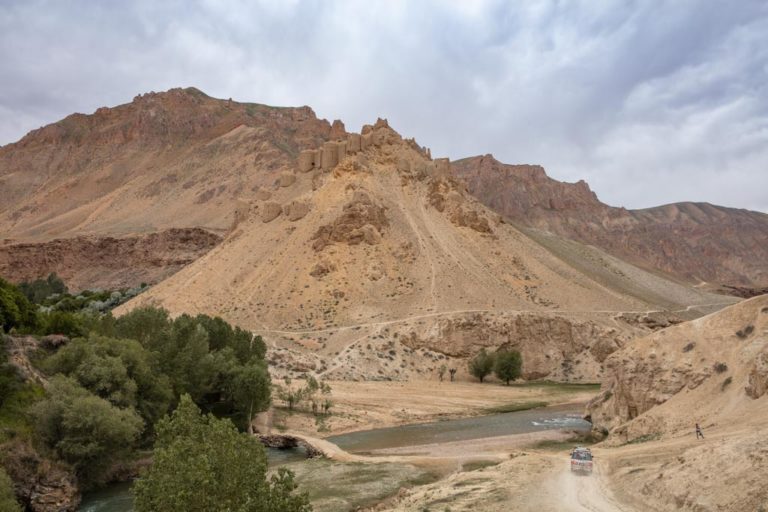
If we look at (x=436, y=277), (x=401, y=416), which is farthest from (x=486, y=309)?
(x=401, y=416)

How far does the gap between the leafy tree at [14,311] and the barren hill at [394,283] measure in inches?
952

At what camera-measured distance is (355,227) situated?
276ft

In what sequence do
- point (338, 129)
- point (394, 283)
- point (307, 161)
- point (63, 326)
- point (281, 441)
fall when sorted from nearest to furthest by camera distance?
point (281, 441) → point (63, 326) → point (394, 283) → point (307, 161) → point (338, 129)

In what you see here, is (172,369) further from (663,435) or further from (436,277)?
(436,277)

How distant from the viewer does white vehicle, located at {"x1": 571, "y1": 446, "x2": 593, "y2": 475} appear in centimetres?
2222

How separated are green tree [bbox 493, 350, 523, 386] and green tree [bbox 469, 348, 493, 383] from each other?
2.42 ft

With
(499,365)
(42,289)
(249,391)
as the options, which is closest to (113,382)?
(249,391)

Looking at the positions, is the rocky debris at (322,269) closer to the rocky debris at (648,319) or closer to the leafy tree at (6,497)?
the rocky debris at (648,319)

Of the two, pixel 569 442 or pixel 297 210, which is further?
pixel 297 210

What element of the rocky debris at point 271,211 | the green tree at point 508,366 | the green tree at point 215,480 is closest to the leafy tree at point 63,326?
the green tree at point 215,480

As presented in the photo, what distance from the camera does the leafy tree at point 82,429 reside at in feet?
85.7

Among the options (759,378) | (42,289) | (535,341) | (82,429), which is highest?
(42,289)

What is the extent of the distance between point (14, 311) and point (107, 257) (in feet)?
331

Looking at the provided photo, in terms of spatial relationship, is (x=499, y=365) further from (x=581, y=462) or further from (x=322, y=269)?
(x=581, y=462)
